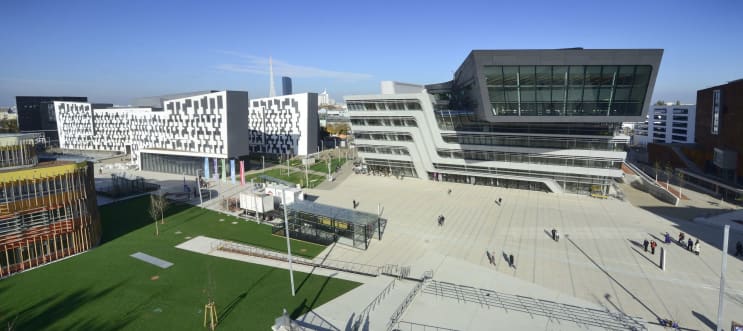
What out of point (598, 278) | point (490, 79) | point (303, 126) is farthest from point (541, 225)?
point (303, 126)

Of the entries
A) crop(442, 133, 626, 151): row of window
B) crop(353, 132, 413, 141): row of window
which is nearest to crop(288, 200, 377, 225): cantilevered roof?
crop(442, 133, 626, 151): row of window

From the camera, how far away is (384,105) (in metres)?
58.3

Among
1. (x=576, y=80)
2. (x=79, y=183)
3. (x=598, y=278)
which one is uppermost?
(x=576, y=80)

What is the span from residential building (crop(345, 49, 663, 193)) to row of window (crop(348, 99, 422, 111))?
0.16 metres

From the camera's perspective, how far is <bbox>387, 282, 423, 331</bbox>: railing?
18.9 metres

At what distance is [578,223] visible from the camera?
37.1 metres

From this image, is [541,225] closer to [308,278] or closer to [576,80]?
[576,80]

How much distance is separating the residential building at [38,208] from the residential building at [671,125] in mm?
105385

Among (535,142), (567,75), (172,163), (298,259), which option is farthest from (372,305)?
(172,163)

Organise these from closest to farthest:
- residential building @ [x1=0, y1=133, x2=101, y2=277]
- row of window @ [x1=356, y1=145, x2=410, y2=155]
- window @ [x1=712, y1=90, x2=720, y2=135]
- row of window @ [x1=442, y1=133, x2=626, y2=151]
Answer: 1. residential building @ [x1=0, y1=133, x2=101, y2=277]
2. row of window @ [x1=442, y1=133, x2=626, y2=151]
3. window @ [x1=712, y1=90, x2=720, y2=135]
4. row of window @ [x1=356, y1=145, x2=410, y2=155]

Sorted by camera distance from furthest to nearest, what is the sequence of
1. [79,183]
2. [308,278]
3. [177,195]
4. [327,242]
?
[177,195] → [327,242] → [79,183] → [308,278]

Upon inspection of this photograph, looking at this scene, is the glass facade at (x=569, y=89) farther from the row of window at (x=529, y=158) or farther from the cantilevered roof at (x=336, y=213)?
the cantilevered roof at (x=336, y=213)

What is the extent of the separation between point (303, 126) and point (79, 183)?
53653mm

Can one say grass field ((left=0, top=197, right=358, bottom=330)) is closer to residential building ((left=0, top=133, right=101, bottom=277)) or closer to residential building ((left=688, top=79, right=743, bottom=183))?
residential building ((left=0, top=133, right=101, bottom=277))
